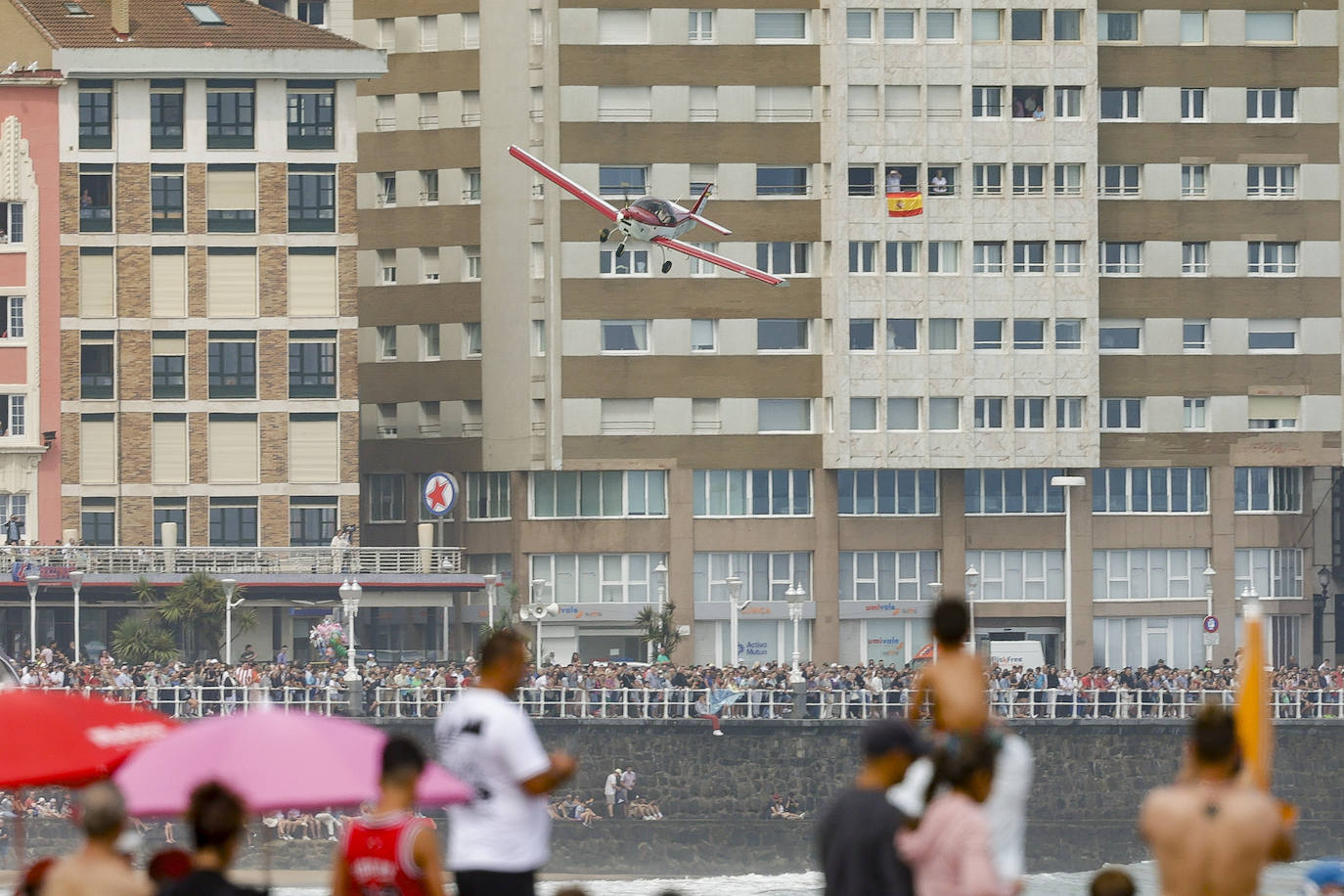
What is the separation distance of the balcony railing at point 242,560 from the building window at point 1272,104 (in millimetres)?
31652

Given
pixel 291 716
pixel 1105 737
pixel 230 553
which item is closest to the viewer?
pixel 291 716

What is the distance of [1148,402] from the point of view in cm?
9481

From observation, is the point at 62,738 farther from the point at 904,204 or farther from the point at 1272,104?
Result: the point at 1272,104

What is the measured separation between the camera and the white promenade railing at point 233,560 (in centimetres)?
8100

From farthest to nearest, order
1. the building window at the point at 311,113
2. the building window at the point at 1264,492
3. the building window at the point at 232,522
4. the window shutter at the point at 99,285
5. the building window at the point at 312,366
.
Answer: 1. the building window at the point at 1264,492
2. the building window at the point at 312,366
3. the building window at the point at 232,522
4. the building window at the point at 311,113
5. the window shutter at the point at 99,285

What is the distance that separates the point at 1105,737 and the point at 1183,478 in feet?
85.4

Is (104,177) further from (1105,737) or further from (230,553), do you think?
(1105,737)

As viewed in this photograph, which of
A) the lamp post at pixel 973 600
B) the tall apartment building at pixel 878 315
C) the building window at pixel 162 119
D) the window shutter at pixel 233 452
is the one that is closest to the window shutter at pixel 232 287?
the window shutter at pixel 233 452

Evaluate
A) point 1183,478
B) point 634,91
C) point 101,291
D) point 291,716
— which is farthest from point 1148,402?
point 291,716

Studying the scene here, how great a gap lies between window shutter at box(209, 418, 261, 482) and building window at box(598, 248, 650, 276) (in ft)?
43.9

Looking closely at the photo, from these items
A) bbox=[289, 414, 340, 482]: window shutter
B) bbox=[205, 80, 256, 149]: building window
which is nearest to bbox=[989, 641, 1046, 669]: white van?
bbox=[289, 414, 340, 482]: window shutter

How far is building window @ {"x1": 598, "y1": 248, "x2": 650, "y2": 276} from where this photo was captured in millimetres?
91625

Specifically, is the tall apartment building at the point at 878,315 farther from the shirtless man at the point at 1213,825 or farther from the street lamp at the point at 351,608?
the shirtless man at the point at 1213,825

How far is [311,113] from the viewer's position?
8575cm
